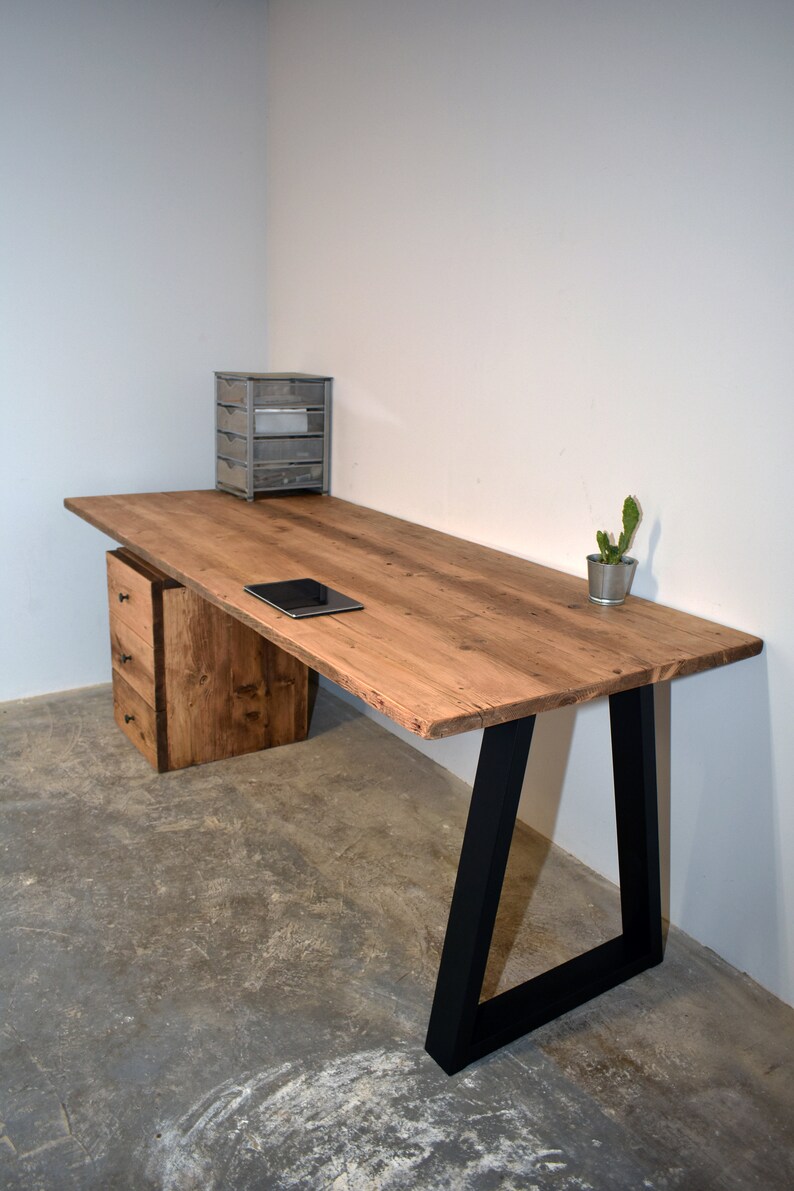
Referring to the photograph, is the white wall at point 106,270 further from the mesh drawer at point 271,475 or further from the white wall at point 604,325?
the white wall at point 604,325

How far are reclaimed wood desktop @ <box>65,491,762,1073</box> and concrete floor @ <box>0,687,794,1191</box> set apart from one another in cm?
12

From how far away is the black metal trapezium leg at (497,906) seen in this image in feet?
5.03

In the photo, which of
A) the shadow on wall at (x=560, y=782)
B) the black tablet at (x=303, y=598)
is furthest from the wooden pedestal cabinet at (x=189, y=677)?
the shadow on wall at (x=560, y=782)

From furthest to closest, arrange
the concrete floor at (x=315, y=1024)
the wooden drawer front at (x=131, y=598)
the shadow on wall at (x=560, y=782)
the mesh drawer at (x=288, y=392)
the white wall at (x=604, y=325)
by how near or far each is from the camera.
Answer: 1. the mesh drawer at (x=288, y=392)
2. the wooden drawer front at (x=131, y=598)
3. the shadow on wall at (x=560, y=782)
4. the white wall at (x=604, y=325)
5. the concrete floor at (x=315, y=1024)

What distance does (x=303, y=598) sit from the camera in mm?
1881

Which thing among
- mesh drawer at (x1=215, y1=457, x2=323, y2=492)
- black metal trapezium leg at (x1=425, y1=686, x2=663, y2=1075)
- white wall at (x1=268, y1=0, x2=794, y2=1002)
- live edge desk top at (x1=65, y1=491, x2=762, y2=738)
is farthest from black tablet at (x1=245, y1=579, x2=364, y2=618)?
mesh drawer at (x1=215, y1=457, x2=323, y2=492)

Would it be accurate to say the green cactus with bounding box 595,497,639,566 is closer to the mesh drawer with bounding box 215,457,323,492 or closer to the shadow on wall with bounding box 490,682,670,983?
the shadow on wall with bounding box 490,682,670,983

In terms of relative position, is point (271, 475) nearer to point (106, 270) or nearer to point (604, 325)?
point (106, 270)

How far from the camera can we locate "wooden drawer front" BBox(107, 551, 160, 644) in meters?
2.52

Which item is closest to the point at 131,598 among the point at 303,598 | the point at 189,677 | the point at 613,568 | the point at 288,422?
the point at 189,677

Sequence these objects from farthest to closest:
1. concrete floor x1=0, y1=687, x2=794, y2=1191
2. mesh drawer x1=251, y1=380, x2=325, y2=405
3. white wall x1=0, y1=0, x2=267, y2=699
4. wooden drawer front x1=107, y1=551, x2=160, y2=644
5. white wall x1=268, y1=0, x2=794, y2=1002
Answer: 1. mesh drawer x1=251, y1=380, x2=325, y2=405
2. white wall x1=0, y1=0, x2=267, y2=699
3. wooden drawer front x1=107, y1=551, x2=160, y2=644
4. white wall x1=268, y1=0, x2=794, y2=1002
5. concrete floor x1=0, y1=687, x2=794, y2=1191

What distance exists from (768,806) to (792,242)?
109 centimetres

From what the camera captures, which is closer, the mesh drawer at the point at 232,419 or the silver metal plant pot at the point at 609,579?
the silver metal plant pot at the point at 609,579

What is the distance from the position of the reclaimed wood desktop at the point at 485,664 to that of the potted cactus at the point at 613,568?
1.5 inches
